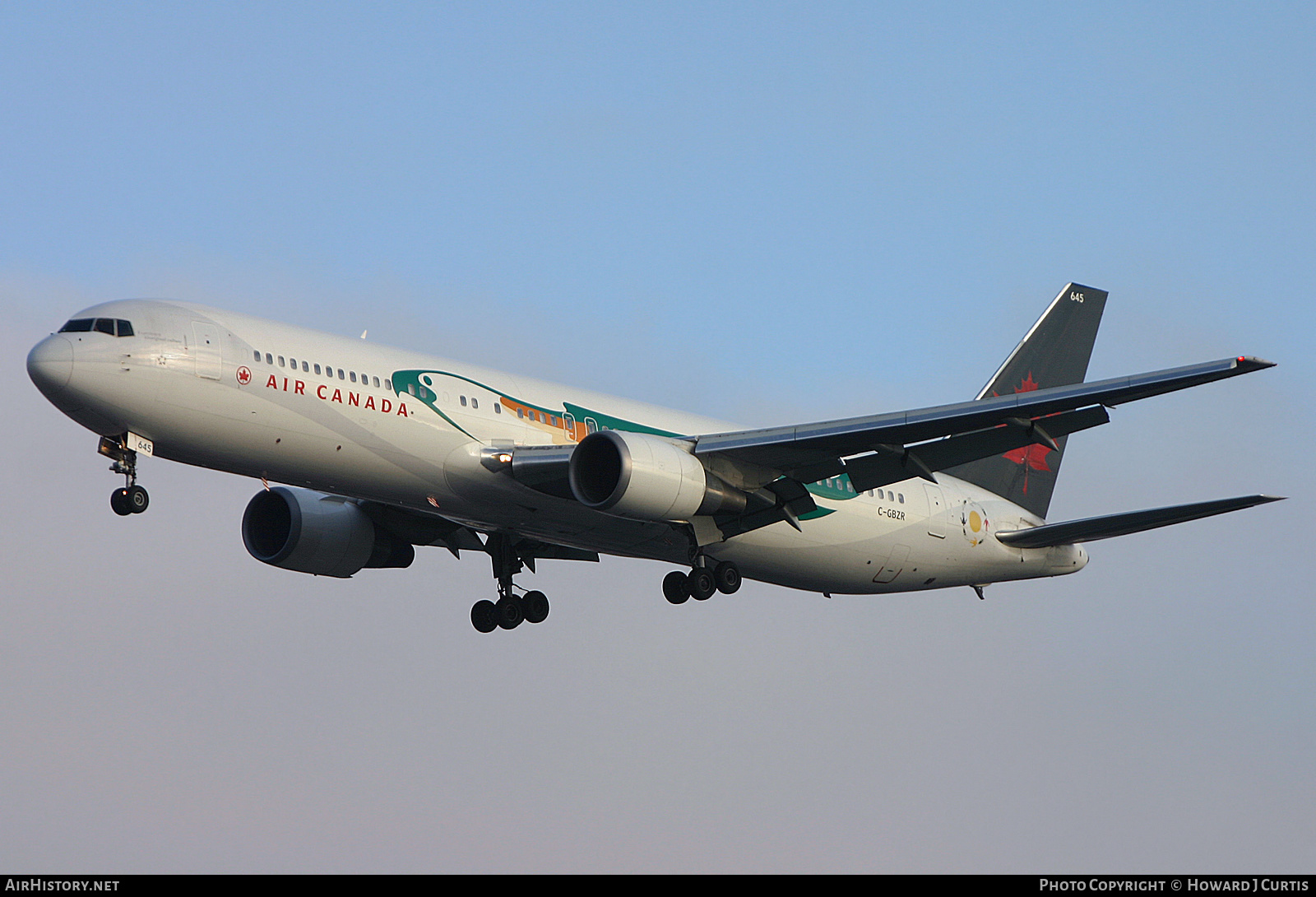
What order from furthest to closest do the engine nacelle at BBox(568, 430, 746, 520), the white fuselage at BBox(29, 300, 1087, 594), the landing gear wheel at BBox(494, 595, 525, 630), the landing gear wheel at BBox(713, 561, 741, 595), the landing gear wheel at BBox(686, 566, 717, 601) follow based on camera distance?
the landing gear wheel at BBox(494, 595, 525, 630)
the landing gear wheel at BBox(713, 561, 741, 595)
the landing gear wheel at BBox(686, 566, 717, 601)
the engine nacelle at BBox(568, 430, 746, 520)
the white fuselage at BBox(29, 300, 1087, 594)

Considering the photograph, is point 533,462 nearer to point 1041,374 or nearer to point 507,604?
point 507,604

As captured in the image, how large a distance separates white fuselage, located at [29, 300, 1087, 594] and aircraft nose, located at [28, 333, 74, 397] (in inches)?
1.0

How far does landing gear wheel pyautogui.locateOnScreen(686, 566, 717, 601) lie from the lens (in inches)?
1216

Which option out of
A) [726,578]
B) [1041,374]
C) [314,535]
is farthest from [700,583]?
[1041,374]

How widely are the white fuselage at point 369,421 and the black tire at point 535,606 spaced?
3.63 m

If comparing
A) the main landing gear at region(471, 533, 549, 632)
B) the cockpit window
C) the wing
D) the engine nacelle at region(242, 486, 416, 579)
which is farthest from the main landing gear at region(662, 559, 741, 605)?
the cockpit window

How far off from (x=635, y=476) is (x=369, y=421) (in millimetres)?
5040

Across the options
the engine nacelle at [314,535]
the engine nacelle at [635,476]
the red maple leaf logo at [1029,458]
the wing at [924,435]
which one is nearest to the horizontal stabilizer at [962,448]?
the wing at [924,435]

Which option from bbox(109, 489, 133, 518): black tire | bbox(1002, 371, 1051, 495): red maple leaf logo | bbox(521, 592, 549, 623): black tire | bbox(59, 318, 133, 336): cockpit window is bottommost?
bbox(109, 489, 133, 518): black tire

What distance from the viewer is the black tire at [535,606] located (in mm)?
35188

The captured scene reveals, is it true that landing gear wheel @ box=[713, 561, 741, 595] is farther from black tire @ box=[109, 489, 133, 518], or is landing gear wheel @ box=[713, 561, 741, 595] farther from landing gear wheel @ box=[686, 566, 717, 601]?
black tire @ box=[109, 489, 133, 518]

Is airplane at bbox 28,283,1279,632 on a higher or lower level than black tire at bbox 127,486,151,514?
higher

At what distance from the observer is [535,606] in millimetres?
35219

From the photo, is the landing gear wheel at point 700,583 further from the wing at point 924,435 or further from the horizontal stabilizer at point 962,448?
the horizontal stabilizer at point 962,448
